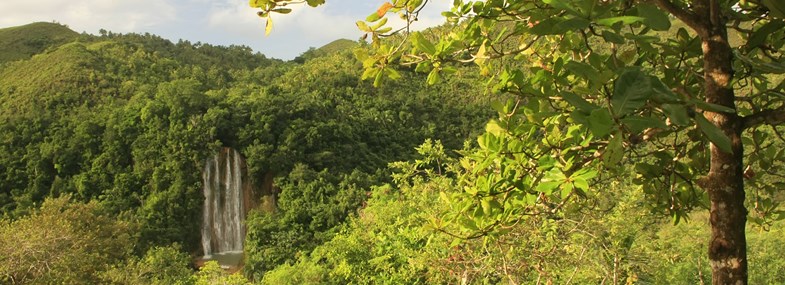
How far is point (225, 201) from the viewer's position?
20234mm

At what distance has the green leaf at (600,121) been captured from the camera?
680 mm

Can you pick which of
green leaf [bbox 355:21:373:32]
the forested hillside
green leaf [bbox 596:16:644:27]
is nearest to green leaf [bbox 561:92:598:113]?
green leaf [bbox 596:16:644:27]

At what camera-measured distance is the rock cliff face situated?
19.8m

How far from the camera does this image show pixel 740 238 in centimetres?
99

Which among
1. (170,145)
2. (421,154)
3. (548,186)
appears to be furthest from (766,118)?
(170,145)

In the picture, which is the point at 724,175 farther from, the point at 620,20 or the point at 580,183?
the point at 620,20

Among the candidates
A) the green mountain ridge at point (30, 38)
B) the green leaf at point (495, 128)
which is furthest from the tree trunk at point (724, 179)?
the green mountain ridge at point (30, 38)

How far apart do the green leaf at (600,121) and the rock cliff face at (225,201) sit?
65.5 feet

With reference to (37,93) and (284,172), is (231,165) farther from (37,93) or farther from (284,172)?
(37,93)

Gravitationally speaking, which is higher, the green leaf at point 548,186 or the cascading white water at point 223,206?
the green leaf at point 548,186

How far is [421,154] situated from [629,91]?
11494 millimetres

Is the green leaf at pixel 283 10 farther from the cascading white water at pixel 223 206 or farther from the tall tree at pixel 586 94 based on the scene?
the cascading white water at pixel 223 206

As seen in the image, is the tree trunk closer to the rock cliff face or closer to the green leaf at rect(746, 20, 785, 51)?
the green leaf at rect(746, 20, 785, 51)

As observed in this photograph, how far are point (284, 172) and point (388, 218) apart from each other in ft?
45.2
